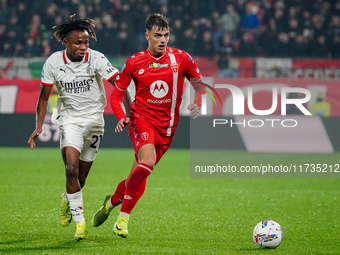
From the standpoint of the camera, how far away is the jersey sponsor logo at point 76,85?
238 inches

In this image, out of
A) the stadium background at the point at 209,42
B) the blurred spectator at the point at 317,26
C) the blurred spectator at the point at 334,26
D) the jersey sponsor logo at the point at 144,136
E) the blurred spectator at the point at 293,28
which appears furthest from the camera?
the blurred spectator at the point at 317,26

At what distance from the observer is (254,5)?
1953 centimetres

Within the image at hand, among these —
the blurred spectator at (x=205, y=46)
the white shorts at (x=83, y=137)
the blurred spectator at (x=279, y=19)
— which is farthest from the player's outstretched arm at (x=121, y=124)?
the blurred spectator at (x=279, y=19)

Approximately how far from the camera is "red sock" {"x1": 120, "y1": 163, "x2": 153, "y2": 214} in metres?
5.69

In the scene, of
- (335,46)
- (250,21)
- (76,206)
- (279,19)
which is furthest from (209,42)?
(76,206)

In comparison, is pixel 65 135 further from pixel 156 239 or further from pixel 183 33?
pixel 183 33

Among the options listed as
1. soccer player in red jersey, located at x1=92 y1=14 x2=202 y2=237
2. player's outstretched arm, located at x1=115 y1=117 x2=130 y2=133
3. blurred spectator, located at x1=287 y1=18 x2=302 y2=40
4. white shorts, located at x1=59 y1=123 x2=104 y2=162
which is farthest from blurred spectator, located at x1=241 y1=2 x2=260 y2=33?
player's outstretched arm, located at x1=115 y1=117 x2=130 y2=133

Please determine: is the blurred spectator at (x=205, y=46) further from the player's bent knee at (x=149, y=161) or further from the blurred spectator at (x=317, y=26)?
the player's bent knee at (x=149, y=161)

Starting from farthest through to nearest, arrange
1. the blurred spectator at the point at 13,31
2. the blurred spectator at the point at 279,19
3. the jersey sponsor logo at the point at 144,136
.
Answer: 1. the blurred spectator at the point at 279,19
2. the blurred spectator at the point at 13,31
3. the jersey sponsor logo at the point at 144,136

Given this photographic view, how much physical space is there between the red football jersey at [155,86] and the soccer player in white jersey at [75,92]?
0.21 metres

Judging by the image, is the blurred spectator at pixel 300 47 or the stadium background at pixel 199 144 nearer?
the stadium background at pixel 199 144

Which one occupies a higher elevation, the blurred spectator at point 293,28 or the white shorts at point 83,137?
the white shorts at point 83,137

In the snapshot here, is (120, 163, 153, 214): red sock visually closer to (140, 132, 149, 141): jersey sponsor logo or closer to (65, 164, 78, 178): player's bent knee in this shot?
(140, 132, 149, 141): jersey sponsor logo

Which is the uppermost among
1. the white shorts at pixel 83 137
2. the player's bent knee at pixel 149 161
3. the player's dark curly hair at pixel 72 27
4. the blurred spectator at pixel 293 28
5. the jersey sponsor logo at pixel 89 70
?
the player's dark curly hair at pixel 72 27
